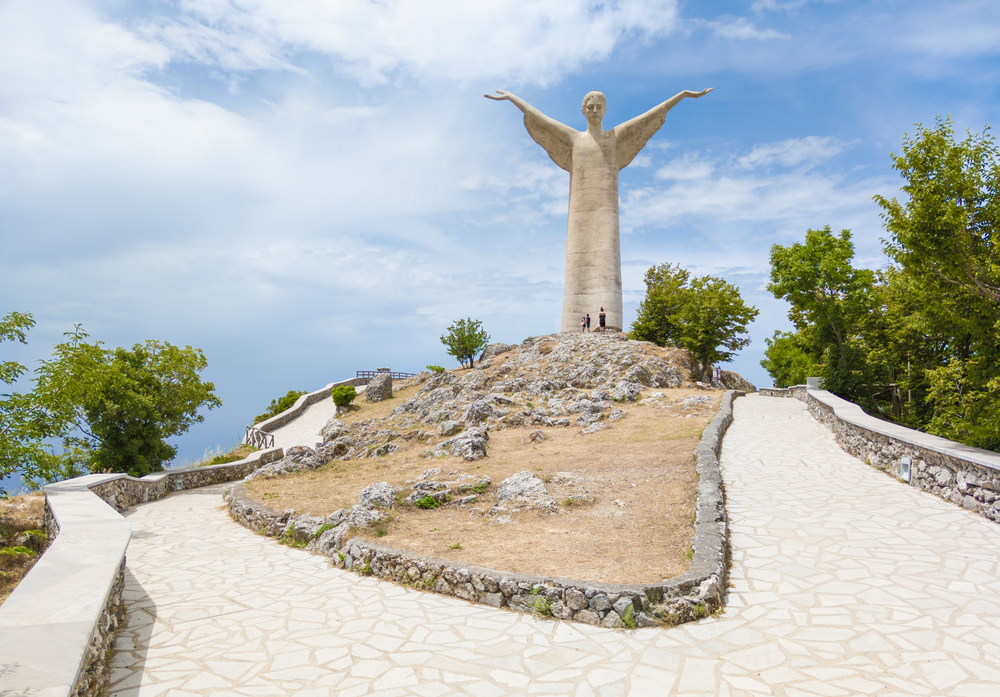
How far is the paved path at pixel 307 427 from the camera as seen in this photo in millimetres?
26094

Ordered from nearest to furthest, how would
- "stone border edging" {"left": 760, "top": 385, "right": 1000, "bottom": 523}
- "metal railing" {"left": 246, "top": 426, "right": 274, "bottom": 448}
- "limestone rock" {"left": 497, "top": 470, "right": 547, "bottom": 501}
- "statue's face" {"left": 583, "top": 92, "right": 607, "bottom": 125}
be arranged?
1. "stone border edging" {"left": 760, "top": 385, "right": 1000, "bottom": 523}
2. "limestone rock" {"left": 497, "top": 470, "right": 547, "bottom": 501}
3. "metal railing" {"left": 246, "top": 426, "right": 274, "bottom": 448}
4. "statue's face" {"left": 583, "top": 92, "right": 607, "bottom": 125}

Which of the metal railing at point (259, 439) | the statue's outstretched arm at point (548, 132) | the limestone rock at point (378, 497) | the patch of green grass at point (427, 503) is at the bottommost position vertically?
the metal railing at point (259, 439)

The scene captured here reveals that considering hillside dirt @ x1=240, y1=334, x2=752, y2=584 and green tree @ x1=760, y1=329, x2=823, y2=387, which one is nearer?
hillside dirt @ x1=240, y1=334, x2=752, y2=584

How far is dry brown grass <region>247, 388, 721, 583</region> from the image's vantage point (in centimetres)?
658

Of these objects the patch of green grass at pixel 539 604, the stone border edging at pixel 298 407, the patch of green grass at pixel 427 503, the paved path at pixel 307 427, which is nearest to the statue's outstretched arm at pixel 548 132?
the paved path at pixel 307 427

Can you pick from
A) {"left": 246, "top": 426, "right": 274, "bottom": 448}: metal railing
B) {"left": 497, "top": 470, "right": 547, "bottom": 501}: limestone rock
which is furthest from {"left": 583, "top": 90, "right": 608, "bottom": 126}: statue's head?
{"left": 497, "top": 470, "right": 547, "bottom": 501}: limestone rock

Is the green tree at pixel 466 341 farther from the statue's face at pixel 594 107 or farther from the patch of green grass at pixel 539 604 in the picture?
the patch of green grass at pixel 539 604

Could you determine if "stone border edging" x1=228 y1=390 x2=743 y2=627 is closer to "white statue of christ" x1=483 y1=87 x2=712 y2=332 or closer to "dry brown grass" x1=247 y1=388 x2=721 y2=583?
"dry brown grass" x1=247 y1=388 x2=721 y2=583

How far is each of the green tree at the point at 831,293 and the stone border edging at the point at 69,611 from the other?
28772 millimetres

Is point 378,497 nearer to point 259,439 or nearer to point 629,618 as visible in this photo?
point 629,618

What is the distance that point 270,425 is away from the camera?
94.7 feet

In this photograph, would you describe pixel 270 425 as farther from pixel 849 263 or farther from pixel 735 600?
pixel 849 263

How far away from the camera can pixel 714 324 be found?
94.7ft

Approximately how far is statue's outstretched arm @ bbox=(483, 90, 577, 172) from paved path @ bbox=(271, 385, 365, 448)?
63.2 ft
